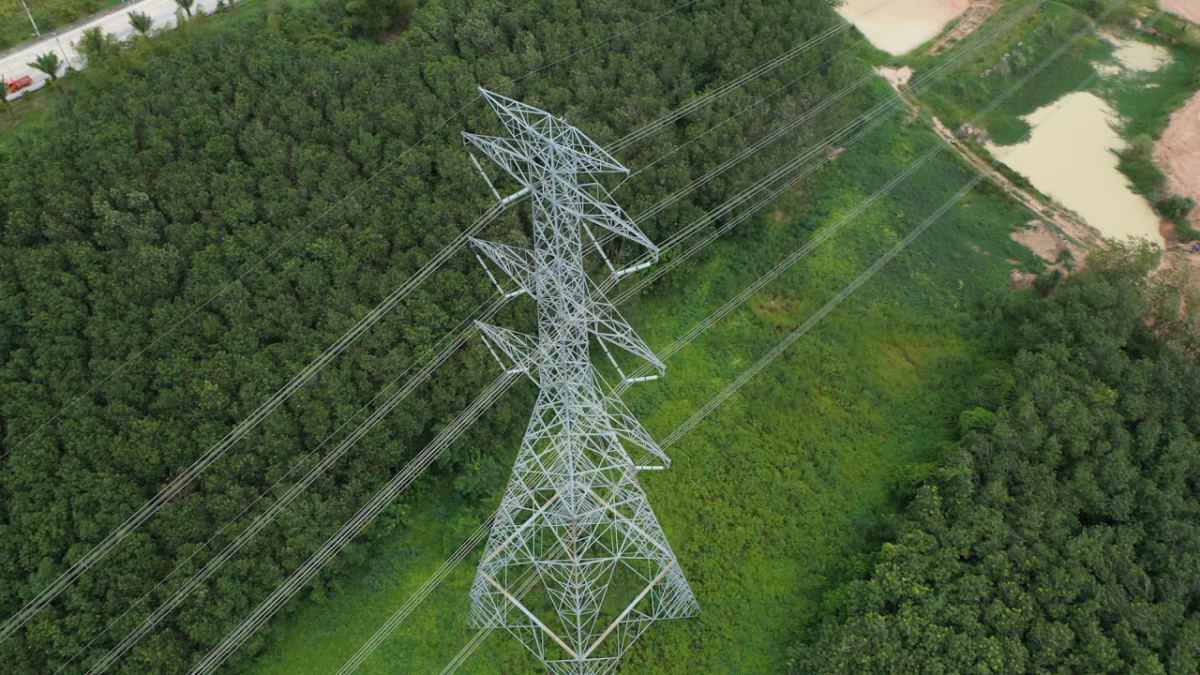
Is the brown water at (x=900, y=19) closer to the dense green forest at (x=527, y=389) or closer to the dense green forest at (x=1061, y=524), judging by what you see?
the dense green forest at (x=527, y=389)

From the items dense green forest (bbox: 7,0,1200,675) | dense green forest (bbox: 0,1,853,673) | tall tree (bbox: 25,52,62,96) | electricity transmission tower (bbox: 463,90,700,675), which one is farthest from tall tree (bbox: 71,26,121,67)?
electricity transmission tower (bbox: 463,90,700,675)

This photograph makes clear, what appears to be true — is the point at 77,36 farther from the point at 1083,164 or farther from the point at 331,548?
the point at 1083,164

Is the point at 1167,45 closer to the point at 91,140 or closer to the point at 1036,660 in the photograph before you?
the point at 1036,660

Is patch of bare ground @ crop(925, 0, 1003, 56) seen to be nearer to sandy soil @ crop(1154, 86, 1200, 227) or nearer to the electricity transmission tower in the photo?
sandy soil @ crop(1154, 86, 1200, 227)

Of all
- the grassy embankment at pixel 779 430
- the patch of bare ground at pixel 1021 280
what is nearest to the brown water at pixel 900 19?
the grassy embankment at pixel 779 430

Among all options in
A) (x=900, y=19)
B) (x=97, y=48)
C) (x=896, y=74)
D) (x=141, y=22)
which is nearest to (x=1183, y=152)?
(x=896, y=74)
